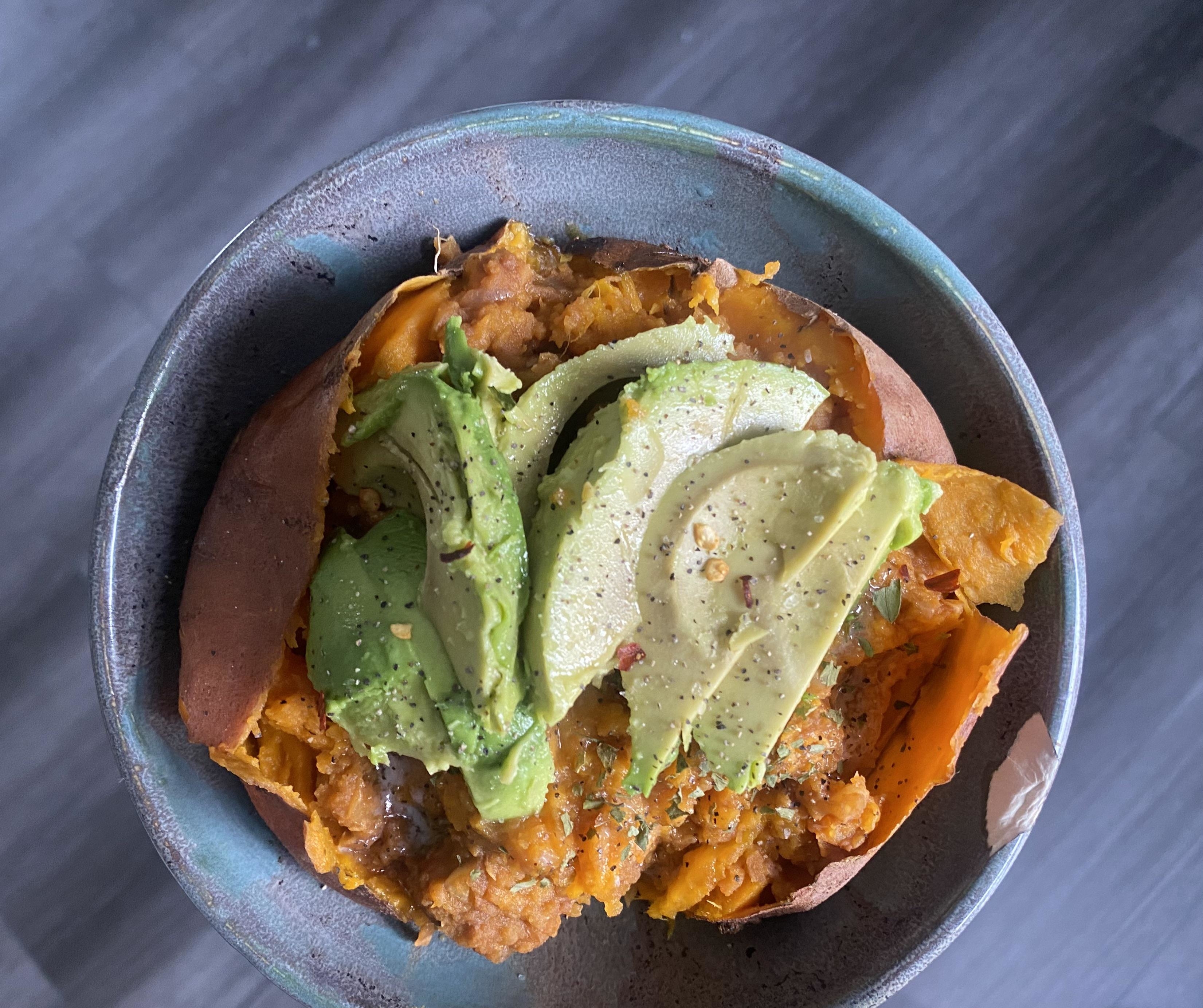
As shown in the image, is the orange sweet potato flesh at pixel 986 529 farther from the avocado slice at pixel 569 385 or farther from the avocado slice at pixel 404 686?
the avocado slice at pixel 404 686

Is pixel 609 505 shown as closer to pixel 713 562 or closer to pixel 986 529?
pixel 713 562

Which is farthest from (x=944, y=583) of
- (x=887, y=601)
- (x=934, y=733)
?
(x=934, y=733)

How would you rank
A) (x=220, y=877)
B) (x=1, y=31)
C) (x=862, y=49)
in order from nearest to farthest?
(x=220, y=877) < (x=1, y=31) < (x=862, y=49)

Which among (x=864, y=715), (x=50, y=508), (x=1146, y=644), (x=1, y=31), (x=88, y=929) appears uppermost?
(x=1146, y=644)

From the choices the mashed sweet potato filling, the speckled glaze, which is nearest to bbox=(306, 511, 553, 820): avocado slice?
the mashed sweet potato filling

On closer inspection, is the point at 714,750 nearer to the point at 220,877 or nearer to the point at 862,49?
the point at 220,877

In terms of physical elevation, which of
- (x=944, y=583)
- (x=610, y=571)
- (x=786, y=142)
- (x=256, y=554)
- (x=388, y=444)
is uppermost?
(x=786, y=142)

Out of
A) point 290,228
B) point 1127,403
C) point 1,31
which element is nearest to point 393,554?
point 290,228
